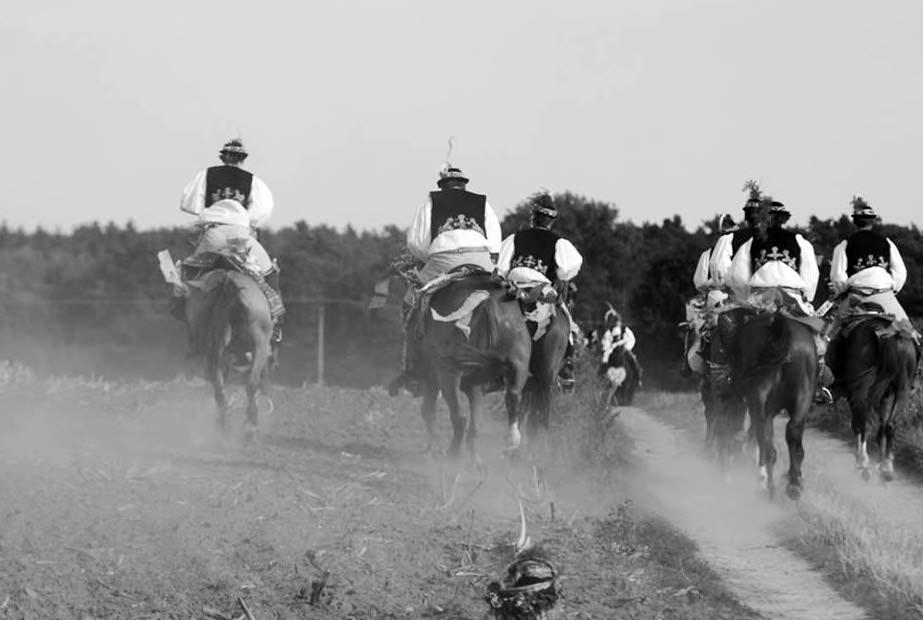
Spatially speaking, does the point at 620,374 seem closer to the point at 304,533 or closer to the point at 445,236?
the point at 445,236

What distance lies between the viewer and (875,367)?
15.7 metres

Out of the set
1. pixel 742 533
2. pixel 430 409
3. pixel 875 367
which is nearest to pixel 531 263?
pixel 430 409

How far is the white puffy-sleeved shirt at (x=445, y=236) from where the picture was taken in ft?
46.1

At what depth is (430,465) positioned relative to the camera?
47.2ft

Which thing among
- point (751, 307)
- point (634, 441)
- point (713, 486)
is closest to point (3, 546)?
point (751, 307)

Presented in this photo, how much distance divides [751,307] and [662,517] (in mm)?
2212

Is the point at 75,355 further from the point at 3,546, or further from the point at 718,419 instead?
the point at 3,546

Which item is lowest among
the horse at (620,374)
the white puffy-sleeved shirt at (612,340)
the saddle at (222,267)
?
the horse at (620,374)

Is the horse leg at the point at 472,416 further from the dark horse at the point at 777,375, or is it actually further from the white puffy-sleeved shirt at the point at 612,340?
the white puffy-sleeved shirt at the point at 612,340

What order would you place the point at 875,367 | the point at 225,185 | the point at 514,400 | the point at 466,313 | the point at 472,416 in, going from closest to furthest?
the point at 466,313 < the point at 514,400 < the point at 472,416 < the point at 875,367 < the point at 225,185

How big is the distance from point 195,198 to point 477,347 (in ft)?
15.4

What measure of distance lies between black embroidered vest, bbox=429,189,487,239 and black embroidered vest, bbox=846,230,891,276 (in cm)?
443

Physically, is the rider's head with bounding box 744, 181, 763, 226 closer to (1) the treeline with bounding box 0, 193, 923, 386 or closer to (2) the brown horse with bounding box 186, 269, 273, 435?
(2) the brown horse with bounding box 186, 269, 273, 435

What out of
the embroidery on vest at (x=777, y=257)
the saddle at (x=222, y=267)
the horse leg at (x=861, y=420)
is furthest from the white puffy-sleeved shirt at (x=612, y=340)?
the embroidery on vest at (x=777, y=257)
